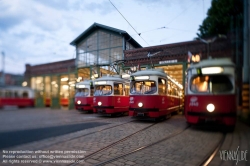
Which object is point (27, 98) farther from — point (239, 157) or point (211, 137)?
point (211, 137)

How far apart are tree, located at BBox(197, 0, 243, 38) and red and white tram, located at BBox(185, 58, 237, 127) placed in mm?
1613

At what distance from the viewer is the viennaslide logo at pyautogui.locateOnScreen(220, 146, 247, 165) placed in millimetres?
4345

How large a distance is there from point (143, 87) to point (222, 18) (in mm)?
6349

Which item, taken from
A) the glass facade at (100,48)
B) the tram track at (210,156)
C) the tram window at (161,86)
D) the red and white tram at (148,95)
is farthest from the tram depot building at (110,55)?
the tram window at (161,86)

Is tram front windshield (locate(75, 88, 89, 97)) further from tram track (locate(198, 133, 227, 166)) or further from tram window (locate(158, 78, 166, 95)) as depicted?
tram track (locate(198, 133, 227, 166))

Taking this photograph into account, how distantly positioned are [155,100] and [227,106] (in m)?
4.05

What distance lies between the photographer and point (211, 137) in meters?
6.29

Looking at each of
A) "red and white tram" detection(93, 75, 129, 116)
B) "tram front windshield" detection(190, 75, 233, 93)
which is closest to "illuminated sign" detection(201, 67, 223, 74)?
"tram front windshield" detection(190, 75, 233, 93)

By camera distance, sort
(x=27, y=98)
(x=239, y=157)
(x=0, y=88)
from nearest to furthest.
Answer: (x=0, y=88) < (x=27, y=98) < (x=239, y=157)

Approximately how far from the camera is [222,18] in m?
3.71

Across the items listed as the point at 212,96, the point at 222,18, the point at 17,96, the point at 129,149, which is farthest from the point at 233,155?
the point at 17,96

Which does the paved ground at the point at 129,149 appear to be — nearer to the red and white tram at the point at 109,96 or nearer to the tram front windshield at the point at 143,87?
the tram front windshield at the point at 143,87

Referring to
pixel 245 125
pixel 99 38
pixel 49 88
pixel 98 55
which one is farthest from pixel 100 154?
pixel 245 125

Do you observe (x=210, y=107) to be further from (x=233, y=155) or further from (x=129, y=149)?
(x=129, y=149)
